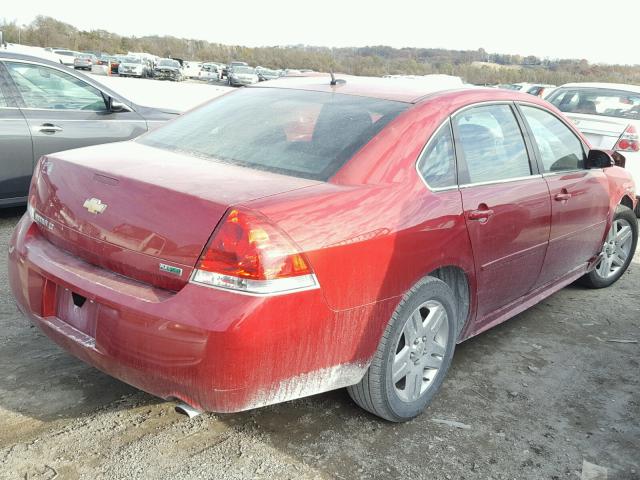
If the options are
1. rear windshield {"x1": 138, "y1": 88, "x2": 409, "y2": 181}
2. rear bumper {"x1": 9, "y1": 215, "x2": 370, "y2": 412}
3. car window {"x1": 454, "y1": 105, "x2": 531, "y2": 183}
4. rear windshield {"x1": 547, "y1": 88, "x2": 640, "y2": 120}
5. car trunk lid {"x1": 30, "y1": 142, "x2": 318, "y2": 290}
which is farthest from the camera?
rear windshield {"x1": 547, "y1": 88, "x2": 640, "y2": 120}

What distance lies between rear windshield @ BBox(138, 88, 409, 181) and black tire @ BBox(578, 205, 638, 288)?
2.66 m

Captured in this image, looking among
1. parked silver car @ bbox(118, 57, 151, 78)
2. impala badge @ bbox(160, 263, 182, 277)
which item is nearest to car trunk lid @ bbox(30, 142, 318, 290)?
impala badge @ bbox(160, 263, 182, 277)

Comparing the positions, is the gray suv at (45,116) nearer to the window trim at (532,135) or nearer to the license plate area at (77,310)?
the license plate area at (77,310)

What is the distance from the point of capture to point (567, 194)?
13.1 ft

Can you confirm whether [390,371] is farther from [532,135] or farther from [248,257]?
[532,135]

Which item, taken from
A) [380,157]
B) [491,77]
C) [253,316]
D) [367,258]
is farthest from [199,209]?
[491,77]

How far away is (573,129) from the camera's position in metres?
4.41

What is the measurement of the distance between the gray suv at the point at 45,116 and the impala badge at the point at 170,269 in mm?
3950

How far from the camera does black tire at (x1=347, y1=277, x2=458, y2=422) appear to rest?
2.78 m

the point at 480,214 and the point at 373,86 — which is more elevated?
the point at 373,86

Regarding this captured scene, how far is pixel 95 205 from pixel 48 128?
376 centimetres

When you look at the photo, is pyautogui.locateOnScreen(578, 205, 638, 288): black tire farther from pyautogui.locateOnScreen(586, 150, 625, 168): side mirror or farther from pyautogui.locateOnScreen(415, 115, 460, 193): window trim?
pyautogui.locateOnScreen(415, 115, 460, 193): window trim

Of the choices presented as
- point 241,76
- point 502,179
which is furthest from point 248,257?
point 241,76

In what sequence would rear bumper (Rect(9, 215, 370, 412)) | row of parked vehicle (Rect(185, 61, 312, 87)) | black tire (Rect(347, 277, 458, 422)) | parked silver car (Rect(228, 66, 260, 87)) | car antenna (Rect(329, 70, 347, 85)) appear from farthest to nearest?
1. row of parked vehicle (Rect(185, 61, 312, 87))
2. parked silver car (Rect(228, 66, 260, 87))
3. car antenna (Rect(329, 70, 347, 85))
4. black tire (Rect(347, 277, 458, 422))
5. rear bumper (Rect(9, 215, 370, 412))
